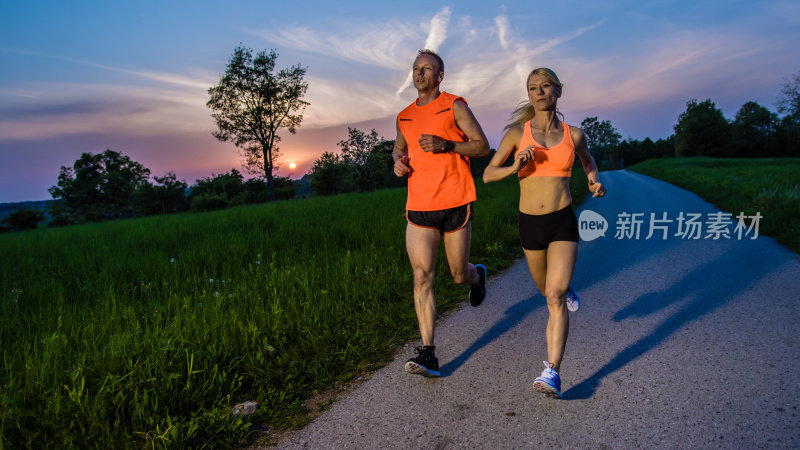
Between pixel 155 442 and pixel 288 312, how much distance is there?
174 cm

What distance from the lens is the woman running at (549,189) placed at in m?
3.01

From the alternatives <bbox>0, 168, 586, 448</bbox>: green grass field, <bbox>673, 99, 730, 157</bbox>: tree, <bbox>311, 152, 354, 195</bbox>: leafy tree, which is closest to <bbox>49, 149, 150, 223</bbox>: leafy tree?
<bbox>311, 152, 354, 195</bbox>: leafy tree

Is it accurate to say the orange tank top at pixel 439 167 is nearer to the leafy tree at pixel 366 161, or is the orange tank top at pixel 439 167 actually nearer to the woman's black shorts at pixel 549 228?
the woman's black shorts at pixel 549 228

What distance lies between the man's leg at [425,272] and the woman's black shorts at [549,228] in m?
0.70

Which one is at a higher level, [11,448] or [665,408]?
[11,448]

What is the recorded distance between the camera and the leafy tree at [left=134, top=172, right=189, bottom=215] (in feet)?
145

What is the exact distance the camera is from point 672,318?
14.3 feet

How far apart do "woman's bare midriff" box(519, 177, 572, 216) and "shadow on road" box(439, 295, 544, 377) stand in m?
1.26

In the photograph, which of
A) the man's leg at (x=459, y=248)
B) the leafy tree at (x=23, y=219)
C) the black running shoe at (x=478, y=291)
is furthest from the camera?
the leafy tree at (x=23, y=219)

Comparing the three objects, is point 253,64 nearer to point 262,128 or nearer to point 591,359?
point 262,128

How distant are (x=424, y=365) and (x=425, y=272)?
68 cm

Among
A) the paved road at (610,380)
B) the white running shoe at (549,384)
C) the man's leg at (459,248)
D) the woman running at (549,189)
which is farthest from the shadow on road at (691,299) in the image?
the man's leg at (459,248)

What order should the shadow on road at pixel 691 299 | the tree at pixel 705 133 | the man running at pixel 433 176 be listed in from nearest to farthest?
the shadow on road at pixel 691 299
the man running at pixel 433 176
the tree at pixel 705 133

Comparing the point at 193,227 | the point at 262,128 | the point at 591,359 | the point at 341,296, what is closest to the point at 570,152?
the point at 591,359
